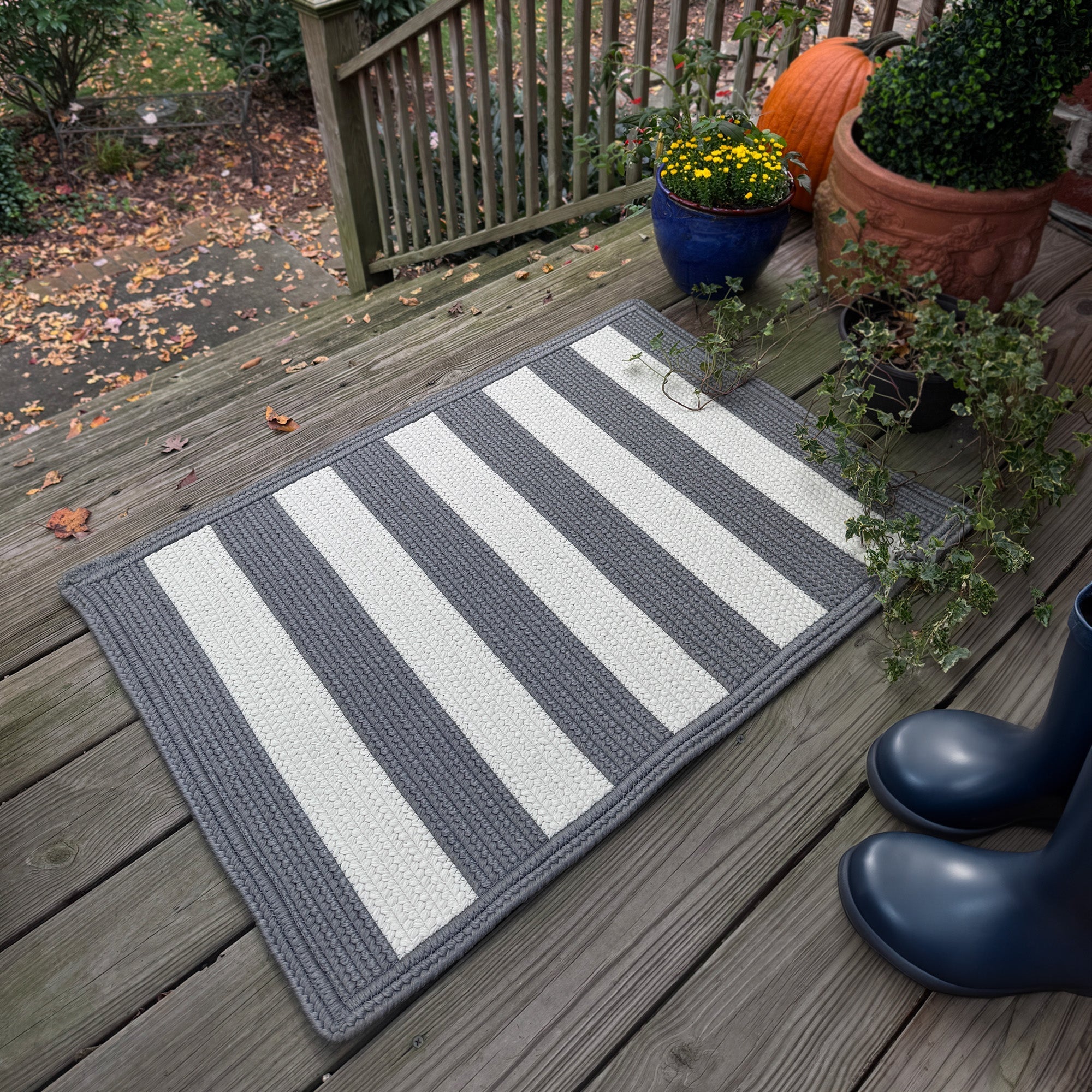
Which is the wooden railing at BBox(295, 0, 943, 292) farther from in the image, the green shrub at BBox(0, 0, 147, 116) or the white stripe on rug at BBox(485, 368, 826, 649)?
the green shrub at BBox(0, 0, 147, 116)

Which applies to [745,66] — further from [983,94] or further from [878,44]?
[983,94]

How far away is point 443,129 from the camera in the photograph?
244cm

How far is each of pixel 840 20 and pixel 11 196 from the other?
12.4 ft

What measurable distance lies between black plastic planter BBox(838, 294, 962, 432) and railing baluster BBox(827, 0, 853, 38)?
0.96m

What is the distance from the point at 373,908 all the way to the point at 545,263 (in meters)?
1.62

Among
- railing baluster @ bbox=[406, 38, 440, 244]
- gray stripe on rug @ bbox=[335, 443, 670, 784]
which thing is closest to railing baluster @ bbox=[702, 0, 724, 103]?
railing baluster @ bbox=[406, 38, 440, 244]

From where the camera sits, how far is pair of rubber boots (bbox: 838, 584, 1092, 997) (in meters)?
0.87

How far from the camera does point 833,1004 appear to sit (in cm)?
100

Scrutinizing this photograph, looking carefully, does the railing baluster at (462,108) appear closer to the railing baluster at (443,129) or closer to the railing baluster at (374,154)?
the railing baluster at (443,129)

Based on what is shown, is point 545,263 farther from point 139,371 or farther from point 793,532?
point 139,371

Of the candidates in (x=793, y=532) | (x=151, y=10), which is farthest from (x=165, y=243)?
(x=793, y=532)

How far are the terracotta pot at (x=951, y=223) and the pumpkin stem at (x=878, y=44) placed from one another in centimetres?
43

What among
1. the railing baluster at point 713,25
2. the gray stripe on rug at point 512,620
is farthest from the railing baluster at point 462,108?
the gray stripe on rug at point 512,620

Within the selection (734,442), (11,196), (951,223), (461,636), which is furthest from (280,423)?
(11,196)
